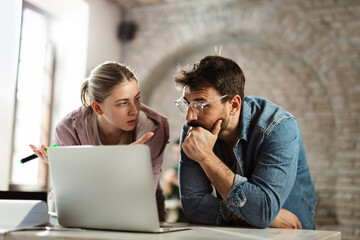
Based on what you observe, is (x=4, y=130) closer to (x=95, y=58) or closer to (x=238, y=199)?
(x=95, y=58)

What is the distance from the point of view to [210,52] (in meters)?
5.54

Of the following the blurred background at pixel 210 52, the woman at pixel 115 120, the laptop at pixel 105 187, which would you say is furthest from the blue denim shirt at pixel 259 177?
the blurred background at pixel 210 52

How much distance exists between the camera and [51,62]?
199 inches

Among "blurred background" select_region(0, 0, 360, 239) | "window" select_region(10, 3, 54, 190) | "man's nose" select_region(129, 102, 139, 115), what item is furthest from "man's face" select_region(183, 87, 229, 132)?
"window" select_region(10, 3, 54, 190)

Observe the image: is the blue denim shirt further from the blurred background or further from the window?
the window

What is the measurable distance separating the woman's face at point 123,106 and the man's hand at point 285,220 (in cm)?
78

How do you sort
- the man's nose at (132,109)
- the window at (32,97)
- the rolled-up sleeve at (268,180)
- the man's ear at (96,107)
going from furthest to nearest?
Answer: the window at (32,97) → the man's ear at (96,107) → the man's nose at (132,109) → the rolled-up sleeve at (268,180)

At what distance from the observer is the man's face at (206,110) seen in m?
1.82

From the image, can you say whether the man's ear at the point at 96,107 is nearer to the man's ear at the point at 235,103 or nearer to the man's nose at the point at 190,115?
the man's nose at the point at 190,115

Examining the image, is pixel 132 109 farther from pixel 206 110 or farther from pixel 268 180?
pixel 268 180

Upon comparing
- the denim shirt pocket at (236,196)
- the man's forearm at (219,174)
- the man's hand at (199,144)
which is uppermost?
the man's hand at (199,144)

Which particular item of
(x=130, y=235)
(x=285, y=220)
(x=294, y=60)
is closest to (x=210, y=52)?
(x=294, y=60)

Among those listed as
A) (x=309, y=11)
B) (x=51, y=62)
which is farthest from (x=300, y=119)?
(x=51, y=62)

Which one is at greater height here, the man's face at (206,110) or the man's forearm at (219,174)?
the man's face at (206,110)
